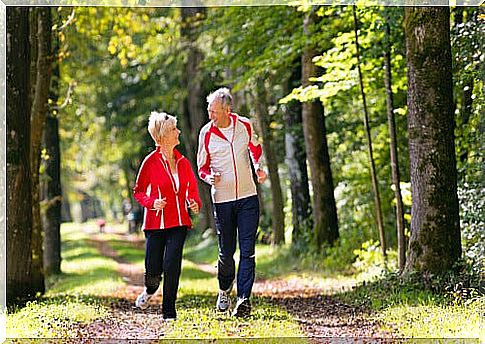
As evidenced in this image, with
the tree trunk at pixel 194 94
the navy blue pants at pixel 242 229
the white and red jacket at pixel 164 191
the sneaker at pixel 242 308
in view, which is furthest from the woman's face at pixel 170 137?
the tree trunk at pixel 194 94

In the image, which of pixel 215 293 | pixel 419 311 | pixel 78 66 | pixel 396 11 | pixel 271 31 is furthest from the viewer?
pixel 78 66

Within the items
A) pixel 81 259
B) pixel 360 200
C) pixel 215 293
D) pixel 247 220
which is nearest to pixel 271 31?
pixel 360 200

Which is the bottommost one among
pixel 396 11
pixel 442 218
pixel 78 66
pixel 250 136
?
pixel 442 218

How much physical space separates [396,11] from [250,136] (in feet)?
13.5

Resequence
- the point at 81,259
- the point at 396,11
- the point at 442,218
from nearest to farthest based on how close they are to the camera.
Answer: the point at 442,218
the point at 396,11
the point at 81,259

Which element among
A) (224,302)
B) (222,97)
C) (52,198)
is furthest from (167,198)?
(52,198)

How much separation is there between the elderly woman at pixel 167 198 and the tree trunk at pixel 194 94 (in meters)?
12.4

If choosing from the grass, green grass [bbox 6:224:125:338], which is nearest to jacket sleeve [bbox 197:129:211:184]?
green grass [bbox 6:224:125:338]

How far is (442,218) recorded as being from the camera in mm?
10234

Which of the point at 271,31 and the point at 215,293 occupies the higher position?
the point at 271,31

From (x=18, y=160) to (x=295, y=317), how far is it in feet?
13.8

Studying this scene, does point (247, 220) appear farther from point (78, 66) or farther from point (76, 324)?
point (78, 66)

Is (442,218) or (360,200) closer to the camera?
(442,218)

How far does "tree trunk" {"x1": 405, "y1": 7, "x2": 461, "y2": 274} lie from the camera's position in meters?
10.2
